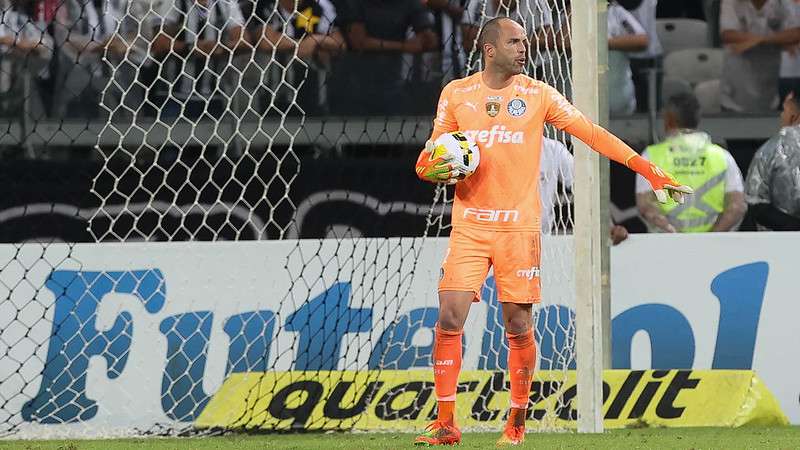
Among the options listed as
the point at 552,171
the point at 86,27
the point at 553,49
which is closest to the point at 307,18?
the point at 86,27

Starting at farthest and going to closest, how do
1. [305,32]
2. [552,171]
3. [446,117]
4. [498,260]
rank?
[305,32] → [552,171] → [446,117] → [498,260]

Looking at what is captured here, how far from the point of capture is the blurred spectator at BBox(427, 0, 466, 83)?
990cm

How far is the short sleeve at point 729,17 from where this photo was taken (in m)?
10.7

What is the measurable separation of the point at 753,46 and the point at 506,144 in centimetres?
520

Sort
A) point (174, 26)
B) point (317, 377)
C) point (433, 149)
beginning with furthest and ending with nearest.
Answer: point (174, 26), point (317, 377), point (433, 149)

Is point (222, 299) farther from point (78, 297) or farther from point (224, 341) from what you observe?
point (78, 297)

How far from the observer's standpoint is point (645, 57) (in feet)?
35.2

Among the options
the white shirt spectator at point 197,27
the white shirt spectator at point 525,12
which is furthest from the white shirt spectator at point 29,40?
the white shirt spectator at point 525,12

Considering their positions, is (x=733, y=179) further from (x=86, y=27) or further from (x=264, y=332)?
(x=86, y=27)

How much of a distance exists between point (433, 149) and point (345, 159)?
4.09 meters

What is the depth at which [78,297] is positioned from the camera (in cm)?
799

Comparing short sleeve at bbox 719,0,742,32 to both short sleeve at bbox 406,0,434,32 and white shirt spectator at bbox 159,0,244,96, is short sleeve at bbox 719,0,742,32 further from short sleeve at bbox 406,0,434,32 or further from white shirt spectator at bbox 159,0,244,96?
white shirt spectator at bbox 159,0,244,96

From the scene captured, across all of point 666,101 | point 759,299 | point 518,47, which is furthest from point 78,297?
point 666,101

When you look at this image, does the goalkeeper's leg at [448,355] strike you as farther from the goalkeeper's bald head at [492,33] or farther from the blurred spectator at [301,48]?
the blurred spectator at [301,48]
